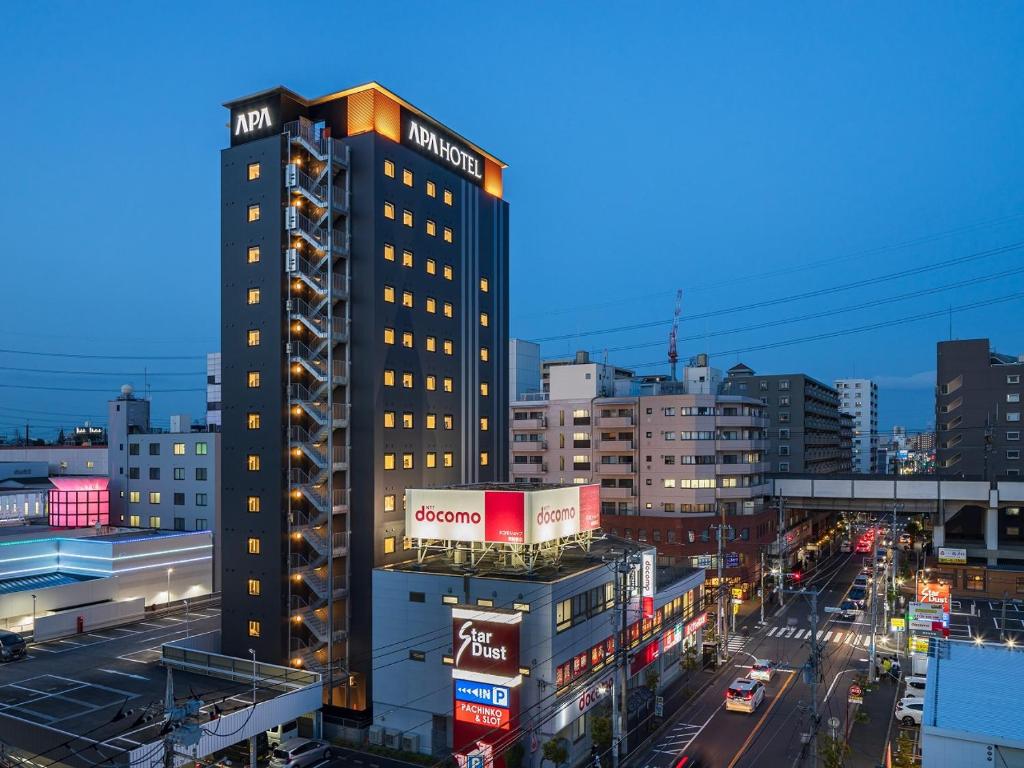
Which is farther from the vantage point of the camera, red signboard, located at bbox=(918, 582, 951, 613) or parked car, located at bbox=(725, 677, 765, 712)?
red signboard, located at bbox=(918, 582, 951, 613)

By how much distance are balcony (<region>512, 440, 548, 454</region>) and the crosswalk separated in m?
33.3

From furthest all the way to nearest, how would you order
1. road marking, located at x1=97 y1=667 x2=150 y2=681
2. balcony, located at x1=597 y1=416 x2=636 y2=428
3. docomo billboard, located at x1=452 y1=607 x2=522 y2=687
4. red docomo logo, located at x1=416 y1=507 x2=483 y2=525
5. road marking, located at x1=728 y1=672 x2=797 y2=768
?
1. balcony, located at x1=597 y1=416 x2=636 y2=428
2. road marking, located at x1=97 y1=667 x2=150 y2=681
3. red docomo logo, located at x1=416 y1=507 x2=483 y2=525
4. road marking, located at x1=728 y1=672 x2=797 y2=768
5. docomo billboard, located at x1=452 y1=607 x2=522 y2=687

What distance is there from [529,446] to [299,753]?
54.0m

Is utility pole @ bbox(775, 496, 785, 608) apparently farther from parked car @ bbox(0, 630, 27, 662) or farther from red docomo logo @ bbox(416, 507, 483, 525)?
parked car @ bbox(0, 630, 27, 662)

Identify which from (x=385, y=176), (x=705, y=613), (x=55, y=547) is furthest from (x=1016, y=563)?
(x=55, y=547)

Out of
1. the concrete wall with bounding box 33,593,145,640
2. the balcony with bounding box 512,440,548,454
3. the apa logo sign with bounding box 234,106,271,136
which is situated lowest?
the concrete wall with bounding box 33,593,145,640

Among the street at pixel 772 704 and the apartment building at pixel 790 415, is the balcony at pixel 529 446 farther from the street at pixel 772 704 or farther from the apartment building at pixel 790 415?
the apartment building at pixel 790 415

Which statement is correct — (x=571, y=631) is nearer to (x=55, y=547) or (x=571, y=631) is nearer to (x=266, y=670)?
(x=266, y=670)

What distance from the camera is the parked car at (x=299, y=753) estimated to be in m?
37.5

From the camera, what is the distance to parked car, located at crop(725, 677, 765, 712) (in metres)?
44.7

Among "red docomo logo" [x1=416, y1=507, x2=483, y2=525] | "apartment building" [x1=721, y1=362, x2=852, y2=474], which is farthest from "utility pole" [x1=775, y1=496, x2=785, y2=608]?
"red docomo logo" [x1=416, y1=507, x2=483, y2=525]

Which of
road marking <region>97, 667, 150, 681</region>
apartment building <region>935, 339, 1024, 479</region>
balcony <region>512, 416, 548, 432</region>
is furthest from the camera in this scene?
apartment building <region>935, 339, 1024, 479</region>

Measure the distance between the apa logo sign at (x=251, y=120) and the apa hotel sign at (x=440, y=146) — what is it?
30.8 feet

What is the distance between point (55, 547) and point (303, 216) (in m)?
42.5
